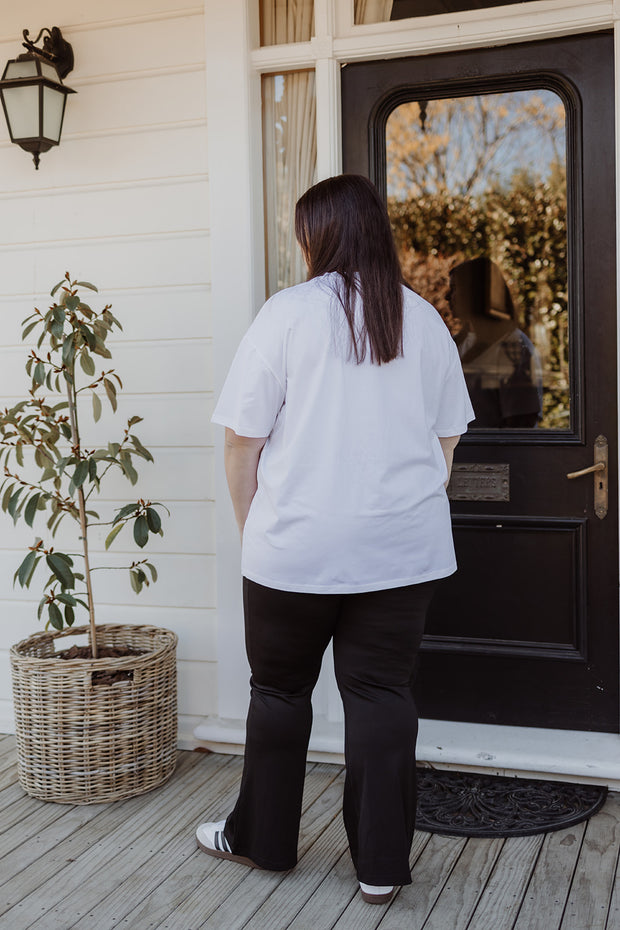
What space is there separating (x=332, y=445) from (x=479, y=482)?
3.76ft

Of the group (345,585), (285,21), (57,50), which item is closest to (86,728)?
(345,585)

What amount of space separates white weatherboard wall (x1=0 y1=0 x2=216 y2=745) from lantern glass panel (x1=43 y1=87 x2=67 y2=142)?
0.08 metres

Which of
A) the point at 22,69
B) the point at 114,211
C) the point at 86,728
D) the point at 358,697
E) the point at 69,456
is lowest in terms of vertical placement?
the point at 86,728

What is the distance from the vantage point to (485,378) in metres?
3.04

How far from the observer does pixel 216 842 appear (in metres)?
2.35

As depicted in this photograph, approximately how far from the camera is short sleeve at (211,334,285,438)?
1.98m

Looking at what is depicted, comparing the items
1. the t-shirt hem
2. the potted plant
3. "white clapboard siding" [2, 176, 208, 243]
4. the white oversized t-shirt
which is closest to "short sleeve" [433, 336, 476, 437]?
the white oversized t-shirt

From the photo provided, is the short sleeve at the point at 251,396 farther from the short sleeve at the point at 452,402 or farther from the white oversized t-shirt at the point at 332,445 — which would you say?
the short sleeve at the point at 452,402

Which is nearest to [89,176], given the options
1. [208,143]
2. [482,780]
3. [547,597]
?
[208,143]

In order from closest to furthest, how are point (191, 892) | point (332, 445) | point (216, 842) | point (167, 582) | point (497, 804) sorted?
point (332, 445), point (191, 892), point (216, 842), point (497, 804), point (167, 582)

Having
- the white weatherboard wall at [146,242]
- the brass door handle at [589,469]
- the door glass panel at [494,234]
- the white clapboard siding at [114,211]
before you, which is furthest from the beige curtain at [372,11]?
the brass door handle at [589,469]

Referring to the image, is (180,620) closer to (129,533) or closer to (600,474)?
(129,533)

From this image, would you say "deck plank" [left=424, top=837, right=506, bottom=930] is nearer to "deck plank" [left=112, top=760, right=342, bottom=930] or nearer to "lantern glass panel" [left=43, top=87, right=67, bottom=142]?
"deck plank" [left=112, top=760, right=342, bottom=930]

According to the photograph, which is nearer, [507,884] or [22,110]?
[507,884]
